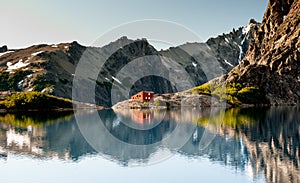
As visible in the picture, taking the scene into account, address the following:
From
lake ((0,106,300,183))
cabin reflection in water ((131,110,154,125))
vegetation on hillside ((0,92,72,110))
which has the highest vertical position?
vegetation on hillside ((0,92,72,110))

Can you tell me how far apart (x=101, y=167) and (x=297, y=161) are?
3122cm

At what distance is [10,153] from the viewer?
62125 mm

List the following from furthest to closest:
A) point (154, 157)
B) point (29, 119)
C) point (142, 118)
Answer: point (142, 118), point (29, 119), point (154, 157)

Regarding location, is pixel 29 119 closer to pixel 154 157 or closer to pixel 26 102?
pixel 26 102

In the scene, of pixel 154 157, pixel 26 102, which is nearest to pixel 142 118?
pixel 154 157

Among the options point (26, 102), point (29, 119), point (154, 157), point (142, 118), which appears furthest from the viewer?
point (26, 102)

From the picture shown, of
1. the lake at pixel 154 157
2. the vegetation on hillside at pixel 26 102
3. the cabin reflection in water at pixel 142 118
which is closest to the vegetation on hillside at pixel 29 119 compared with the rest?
the lake at pixel 154 157

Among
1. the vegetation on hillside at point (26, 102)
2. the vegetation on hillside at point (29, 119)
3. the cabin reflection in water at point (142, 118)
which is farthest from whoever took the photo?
the vegetation on hillside at point (26, 102)

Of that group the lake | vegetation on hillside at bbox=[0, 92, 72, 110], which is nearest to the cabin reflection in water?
the lake

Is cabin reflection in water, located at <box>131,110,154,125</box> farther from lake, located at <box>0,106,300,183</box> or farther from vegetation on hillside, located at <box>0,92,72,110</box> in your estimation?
vegetation on hillside, located at <box>0,92,72,110</box>

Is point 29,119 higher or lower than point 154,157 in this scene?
higher

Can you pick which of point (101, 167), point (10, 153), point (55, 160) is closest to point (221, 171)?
point (101, 167)

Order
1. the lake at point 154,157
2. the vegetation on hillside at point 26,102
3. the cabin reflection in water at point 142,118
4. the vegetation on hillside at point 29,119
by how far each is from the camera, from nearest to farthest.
A: the lake at point 154,157 < the vegetation on hillside at point 29,119 < the cabin reflection in water at point 142,118 < the vegetation on hillside at point 26,102

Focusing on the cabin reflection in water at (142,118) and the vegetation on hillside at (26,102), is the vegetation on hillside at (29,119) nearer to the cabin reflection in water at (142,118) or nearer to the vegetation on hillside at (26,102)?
the cabin reflection in water at (142,118)
